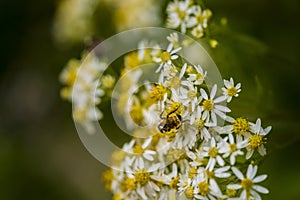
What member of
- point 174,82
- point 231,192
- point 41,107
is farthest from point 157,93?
point 41,107

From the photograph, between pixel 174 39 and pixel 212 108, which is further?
pixel 174 39

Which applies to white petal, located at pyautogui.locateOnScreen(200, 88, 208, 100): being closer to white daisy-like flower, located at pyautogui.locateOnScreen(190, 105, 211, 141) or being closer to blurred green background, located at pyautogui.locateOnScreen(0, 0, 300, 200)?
white daisy-like flower, located at pyautogui.locateOnScreen(190, 105, 211, 141)

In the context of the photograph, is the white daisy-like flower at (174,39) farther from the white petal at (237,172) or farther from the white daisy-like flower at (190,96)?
the white petal at (237,172)

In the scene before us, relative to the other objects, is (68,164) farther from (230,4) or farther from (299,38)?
(299,38)

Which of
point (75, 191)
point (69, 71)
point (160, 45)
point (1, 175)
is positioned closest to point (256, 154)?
point (160, 45)

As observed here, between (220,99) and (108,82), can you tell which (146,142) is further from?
(108,82)

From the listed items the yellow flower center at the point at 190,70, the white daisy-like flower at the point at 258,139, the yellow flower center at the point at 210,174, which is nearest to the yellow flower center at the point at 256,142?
the white daisy-like flower at the point at 258,139
